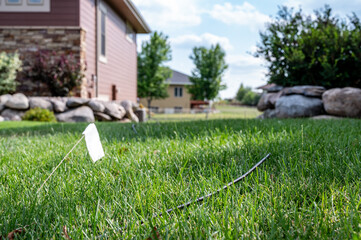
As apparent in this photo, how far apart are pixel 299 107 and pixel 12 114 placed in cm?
783

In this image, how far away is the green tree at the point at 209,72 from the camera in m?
29.8

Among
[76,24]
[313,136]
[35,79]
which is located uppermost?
[76,24]

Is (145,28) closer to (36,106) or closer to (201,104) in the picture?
(36,106)

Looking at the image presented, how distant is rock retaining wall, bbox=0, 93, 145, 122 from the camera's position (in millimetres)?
8445

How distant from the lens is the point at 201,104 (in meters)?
34.0

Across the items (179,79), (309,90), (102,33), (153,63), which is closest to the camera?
(309,90)

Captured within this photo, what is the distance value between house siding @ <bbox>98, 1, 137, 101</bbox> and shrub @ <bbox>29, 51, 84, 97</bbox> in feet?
6.98

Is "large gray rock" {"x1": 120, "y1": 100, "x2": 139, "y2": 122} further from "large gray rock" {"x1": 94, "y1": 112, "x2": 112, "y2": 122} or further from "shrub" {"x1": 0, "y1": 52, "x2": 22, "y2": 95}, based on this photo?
"shrub" {"x1": 0, "y1": 52, "x2": 22, "y2": 95}

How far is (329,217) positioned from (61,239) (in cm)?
99

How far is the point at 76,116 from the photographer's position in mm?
8820

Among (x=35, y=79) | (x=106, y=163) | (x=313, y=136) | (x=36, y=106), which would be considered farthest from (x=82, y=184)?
(x=35, y=79)

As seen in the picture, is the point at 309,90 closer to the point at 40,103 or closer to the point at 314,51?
the point at 314,51

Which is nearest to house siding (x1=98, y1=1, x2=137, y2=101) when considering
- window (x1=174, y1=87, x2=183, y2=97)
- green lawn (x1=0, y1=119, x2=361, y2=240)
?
green lawn (x1=0, y1=119, x2=361, y2=240)

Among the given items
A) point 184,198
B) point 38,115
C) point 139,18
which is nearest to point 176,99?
point 139,18
